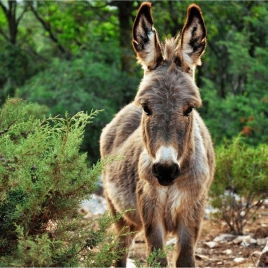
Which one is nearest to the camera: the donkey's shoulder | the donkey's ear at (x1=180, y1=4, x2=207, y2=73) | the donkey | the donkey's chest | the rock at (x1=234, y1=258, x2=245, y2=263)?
the donkey

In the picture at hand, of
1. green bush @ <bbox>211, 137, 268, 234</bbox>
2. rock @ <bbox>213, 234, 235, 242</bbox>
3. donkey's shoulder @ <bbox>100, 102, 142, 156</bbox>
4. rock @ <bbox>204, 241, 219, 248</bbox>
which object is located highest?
donkey's shoulder @ <bbox>100, 102, 142, 156</bbox>

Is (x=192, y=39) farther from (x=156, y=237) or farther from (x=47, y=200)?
(x=47, y=200)

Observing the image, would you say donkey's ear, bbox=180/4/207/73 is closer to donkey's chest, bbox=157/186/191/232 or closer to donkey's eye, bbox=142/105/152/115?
donkey's eye, bbox=142/105/152/115

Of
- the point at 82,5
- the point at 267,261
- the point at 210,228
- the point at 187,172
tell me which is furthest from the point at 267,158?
the point at 82,5

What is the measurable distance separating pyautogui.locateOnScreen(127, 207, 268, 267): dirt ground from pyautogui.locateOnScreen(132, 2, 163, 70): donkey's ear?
7.49ft

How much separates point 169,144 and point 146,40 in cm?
103

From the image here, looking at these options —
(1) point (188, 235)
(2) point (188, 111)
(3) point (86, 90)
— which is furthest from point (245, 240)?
(3) point (86, 90)

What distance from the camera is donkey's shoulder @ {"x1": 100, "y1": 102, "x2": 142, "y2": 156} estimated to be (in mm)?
5836

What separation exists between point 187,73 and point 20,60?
11213 mm

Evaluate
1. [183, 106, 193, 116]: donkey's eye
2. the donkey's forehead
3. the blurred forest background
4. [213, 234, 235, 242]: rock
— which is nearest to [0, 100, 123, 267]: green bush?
the donkey's forehead

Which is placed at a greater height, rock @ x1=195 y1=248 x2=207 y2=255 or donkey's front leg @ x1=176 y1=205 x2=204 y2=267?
donkey's front leg @ x1=176 y1=205 x2=204 y2=267

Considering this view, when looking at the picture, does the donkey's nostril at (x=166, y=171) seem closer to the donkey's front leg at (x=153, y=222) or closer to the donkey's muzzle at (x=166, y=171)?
the donkey's muzzle at (x=166, y=171)

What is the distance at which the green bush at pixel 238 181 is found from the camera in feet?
23.4

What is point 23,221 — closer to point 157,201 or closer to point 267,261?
point 157,201
